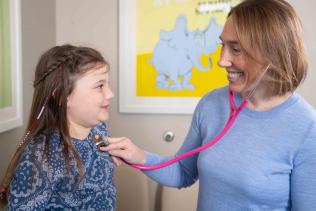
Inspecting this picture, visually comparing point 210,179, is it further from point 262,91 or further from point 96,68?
point 96,68

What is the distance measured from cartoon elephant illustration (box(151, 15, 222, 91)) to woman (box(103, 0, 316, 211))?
2.75 feet

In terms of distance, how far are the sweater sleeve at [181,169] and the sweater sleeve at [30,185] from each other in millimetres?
360

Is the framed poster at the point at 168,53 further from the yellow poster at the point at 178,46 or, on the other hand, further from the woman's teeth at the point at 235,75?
the woman's teeth at the point at 235,75

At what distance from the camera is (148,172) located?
1131 millimetres

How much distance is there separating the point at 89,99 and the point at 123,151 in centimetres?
20

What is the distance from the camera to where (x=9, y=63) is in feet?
3.95

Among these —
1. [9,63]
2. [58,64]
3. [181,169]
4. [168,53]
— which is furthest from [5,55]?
[168,53]

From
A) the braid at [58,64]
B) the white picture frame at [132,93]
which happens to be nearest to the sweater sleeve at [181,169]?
the braid at [58,64]

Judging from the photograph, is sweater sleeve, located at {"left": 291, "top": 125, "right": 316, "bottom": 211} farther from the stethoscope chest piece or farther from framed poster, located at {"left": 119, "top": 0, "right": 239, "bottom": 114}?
framed poster, located at {"left": 119, "top": 0, "right": 239, "bottom": 114}

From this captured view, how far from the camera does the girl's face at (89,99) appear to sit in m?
0.96

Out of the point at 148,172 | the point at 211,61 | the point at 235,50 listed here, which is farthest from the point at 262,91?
the point at 211,61

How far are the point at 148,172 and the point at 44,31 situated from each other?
919mm

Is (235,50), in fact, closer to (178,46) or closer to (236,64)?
(236,64)

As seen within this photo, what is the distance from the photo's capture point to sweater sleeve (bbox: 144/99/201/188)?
1.11 metres
